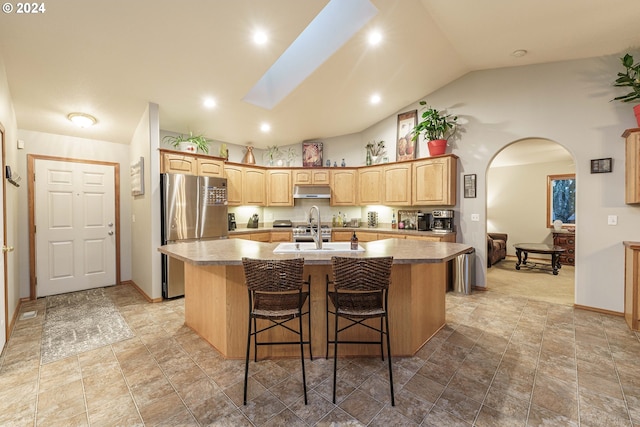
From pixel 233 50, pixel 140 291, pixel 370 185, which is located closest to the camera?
pixel 233 50

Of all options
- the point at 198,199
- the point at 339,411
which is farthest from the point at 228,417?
the point at 198,199

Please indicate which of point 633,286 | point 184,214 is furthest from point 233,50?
point 633,286

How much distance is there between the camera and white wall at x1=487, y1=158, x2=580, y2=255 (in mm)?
6934

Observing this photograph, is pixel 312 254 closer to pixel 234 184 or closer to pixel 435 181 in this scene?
pixel 435 181

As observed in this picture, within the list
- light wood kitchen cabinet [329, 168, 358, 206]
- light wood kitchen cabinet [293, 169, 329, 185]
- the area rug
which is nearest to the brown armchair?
light wood kitchen cabinet [329, 168, 358, 206]

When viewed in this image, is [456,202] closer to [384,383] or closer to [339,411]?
[384,383]

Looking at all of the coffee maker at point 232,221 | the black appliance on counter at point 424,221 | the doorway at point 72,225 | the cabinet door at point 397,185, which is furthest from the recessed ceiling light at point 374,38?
the doorway at point 72,225

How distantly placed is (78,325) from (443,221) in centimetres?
504

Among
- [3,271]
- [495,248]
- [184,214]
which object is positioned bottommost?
[495,248]

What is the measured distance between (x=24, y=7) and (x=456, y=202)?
5.26 meters

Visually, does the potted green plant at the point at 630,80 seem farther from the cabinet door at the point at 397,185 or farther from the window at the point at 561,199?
the window at the point at 561,199

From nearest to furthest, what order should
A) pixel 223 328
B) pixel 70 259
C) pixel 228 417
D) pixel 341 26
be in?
pixel 228 417
pixel 223 328
pixel 341 26
pixel 70 259

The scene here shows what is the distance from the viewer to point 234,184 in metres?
5.11

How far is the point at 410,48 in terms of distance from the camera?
3.50 m
